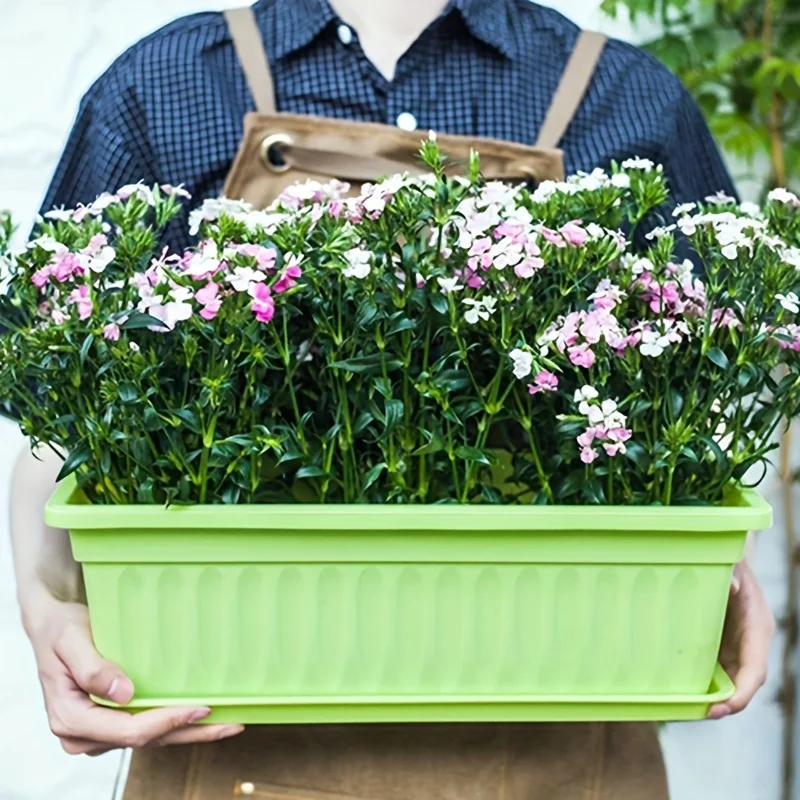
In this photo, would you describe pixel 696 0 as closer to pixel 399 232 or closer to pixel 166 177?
pixel 166 177

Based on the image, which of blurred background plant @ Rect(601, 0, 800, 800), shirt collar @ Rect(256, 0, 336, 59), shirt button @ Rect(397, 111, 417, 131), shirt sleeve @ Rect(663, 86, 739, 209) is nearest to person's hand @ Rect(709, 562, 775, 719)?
shirt sleeve @ Rect(663, 86, 739, 209)

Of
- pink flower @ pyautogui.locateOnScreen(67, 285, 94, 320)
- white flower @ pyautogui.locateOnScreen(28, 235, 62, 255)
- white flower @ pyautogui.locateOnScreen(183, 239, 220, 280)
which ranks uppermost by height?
white flower @ pyautogui.locateOnScreen(183, 239, 220, 280)

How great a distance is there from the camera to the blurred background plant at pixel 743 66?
1390 mm

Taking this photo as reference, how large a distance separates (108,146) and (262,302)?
1.33 feet

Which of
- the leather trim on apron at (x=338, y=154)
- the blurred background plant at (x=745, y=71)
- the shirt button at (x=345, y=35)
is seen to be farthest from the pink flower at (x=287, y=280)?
the blurred background plant at (x=745, y=71)

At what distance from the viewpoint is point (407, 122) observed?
2.80 feet

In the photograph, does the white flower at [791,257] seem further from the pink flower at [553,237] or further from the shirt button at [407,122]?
the shirt button at [407,122]

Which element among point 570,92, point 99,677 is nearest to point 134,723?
point 99,677

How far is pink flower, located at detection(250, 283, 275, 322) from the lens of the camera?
50 cm

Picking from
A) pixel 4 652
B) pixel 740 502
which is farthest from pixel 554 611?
pixel 4 652

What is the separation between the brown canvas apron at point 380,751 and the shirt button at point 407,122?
0.12 feet

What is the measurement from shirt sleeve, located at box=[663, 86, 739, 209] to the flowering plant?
290 millimetres

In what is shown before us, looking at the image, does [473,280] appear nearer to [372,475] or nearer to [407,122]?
[372,475]

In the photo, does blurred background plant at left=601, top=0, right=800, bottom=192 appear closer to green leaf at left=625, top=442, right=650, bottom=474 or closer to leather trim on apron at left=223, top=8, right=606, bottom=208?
leather trim on apron at left=223, top=8, right=606, bottom=208
